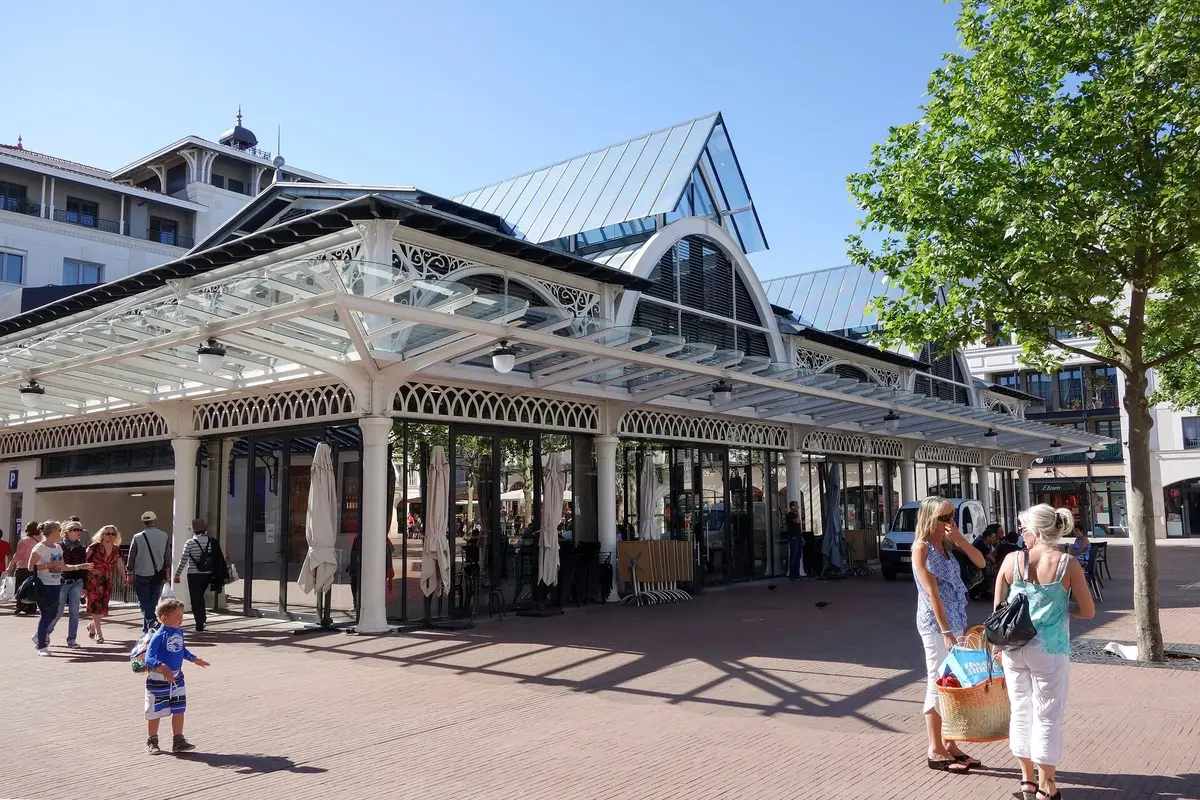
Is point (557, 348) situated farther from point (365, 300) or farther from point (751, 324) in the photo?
point (751, 324)

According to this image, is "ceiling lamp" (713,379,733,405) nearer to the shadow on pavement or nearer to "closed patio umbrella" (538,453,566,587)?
"closed patio umbrella" (538,453,566,587)

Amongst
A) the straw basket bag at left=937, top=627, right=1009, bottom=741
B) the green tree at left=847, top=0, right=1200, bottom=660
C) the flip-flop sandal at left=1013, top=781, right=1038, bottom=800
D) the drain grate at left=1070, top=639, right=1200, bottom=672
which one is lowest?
the drain grate at left=1070, top=639, right=1200, bottom=672

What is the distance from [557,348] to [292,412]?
4668 mm

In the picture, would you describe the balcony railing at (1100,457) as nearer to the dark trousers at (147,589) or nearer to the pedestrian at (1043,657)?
the dark trousers at (147,589)

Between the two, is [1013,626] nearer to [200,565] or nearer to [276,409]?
[200,565]

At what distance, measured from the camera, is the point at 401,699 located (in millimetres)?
8109

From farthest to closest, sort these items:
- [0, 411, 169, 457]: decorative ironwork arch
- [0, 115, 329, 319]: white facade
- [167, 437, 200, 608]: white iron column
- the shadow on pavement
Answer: [0, 115, 329, 319]: white facade
[0, 411, 169, 457]: decorative ironwork arch
[167, 437, 200, 608]: white iron column
the shadow on pavement

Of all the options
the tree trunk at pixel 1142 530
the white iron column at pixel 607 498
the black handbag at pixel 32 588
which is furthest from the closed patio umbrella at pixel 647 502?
the black handbag at pixel 32 588

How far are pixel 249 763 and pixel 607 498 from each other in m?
9.94

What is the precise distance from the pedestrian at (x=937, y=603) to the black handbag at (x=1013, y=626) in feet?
1.81

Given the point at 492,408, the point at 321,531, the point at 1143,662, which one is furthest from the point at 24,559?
the point at 1143,662

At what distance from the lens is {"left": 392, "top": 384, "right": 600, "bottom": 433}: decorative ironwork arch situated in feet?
41.8

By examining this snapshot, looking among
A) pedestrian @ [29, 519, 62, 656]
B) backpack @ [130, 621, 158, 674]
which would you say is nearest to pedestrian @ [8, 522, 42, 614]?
pedestrian @ [29, 519, 62, 656]

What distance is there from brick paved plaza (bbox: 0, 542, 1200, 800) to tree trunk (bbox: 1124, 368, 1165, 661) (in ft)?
1.55
